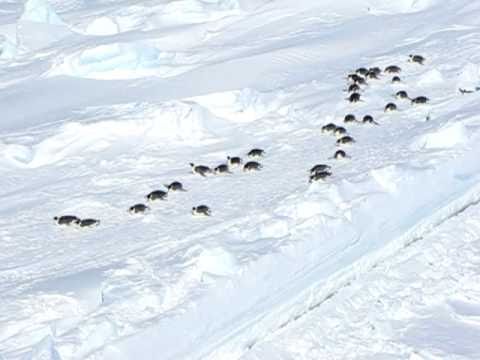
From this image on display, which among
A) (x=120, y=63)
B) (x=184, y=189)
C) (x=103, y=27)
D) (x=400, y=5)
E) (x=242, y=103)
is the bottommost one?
(x=184, y=189)

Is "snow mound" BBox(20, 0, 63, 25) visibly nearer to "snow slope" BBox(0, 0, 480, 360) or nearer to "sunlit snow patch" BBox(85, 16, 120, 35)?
"sunlit snow patch" BBox(85, 16, 120, 35)

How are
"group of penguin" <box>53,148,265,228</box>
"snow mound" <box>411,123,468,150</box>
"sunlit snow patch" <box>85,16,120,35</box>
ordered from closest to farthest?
"group of penguin" <box>53,148,265,228</box> < "snow mound" <box>411,123,468,150</box> < "sunlit snow patch" <box>85,16,120,35</box>

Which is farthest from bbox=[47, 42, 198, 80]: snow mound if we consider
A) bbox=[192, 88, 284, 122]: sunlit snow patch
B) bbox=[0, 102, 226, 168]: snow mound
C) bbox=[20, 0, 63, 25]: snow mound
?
bbox=[20, 0, 63, 25]: snow mound

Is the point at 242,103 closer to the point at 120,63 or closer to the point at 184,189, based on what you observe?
the point at 184,189

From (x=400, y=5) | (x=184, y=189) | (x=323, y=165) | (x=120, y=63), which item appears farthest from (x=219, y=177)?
(x=400, y=5)

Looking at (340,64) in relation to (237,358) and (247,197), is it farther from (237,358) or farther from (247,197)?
(237,358)

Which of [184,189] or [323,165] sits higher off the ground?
[184,189]
